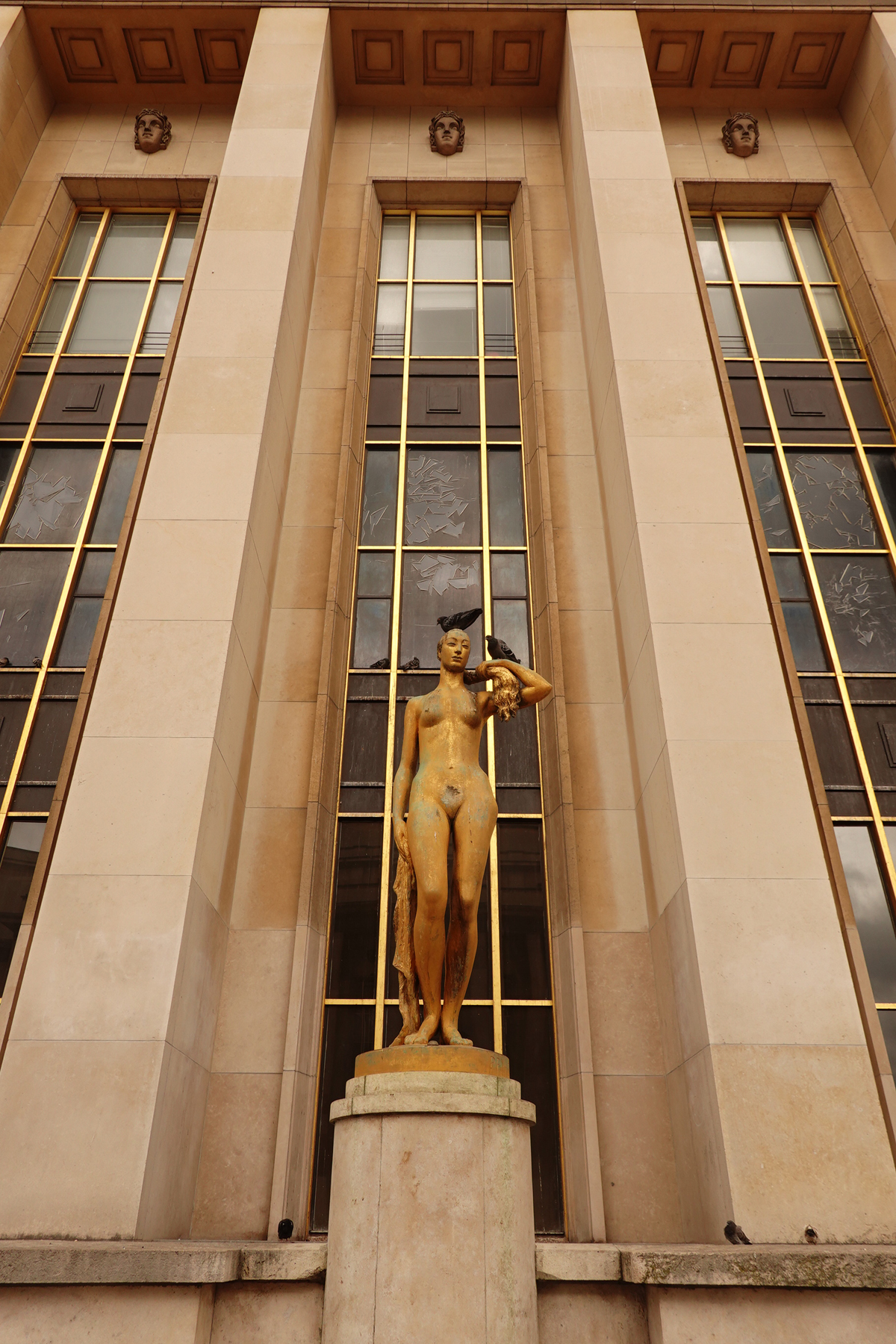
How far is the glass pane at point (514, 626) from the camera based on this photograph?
11242mm

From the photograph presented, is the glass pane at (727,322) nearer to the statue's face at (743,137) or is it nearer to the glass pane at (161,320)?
the statue's face at (743,137)

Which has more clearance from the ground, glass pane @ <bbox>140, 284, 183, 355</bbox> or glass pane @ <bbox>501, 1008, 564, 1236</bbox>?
glass pane @ <bbox>140, 284, 183, 355</bbox>

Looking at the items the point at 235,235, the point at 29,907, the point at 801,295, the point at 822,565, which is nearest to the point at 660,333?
the point at 822,565

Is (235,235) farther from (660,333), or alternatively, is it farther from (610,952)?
(610,952)

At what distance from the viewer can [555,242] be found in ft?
47.5

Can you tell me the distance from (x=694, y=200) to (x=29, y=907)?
1446cm

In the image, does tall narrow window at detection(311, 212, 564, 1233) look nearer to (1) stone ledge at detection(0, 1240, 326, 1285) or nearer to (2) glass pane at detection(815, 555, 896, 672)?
(1) stone ledge at detection(0, 1240, 326, 1285)

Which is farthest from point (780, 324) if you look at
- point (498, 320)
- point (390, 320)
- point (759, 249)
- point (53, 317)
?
point (53, 317)

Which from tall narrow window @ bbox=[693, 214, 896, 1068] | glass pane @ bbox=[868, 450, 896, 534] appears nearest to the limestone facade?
tall narrow window @ bbox=[693, 214, 896, 1068]

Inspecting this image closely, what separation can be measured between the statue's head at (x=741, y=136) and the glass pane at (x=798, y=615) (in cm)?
805

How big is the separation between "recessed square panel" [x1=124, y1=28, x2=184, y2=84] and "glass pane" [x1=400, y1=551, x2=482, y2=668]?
10.6m

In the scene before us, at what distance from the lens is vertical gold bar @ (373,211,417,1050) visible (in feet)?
→ 30.5

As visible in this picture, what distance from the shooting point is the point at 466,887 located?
22.9ft

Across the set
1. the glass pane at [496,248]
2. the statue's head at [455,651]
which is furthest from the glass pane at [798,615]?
the glass pane at [496,248]
